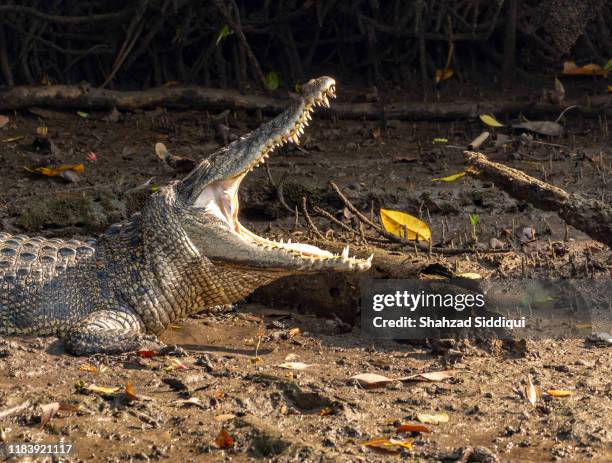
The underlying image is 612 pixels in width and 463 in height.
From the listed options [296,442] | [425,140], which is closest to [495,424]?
[296,442]

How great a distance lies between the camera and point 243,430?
12.8 feet

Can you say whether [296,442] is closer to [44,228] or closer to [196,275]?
[196,275]

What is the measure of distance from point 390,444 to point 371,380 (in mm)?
675

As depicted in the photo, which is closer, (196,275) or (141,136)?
(196,275)

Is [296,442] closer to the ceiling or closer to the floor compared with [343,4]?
closer to the floor

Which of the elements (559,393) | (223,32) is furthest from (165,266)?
(223,32)

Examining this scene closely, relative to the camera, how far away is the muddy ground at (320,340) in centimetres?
391

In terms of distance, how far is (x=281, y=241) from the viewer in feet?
17.4

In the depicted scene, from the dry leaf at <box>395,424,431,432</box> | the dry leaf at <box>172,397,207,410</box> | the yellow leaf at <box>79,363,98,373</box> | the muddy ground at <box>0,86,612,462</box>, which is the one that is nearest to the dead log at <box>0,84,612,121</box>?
the muddy ground at <box>0,86,612,462</box>

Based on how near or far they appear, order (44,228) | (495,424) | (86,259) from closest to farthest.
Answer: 1. (495,424)
2. (86,259)
3. (44,228)

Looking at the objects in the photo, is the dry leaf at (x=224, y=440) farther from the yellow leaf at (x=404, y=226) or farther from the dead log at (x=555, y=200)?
the yellow leaf at (x=404, y=226)

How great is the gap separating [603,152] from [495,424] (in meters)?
4.42

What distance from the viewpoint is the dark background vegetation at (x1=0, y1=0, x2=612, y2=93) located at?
28.6 ft

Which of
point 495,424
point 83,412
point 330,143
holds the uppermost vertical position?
point 330,143
